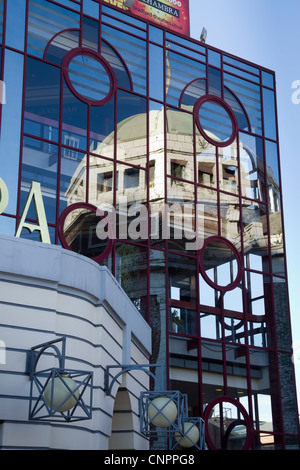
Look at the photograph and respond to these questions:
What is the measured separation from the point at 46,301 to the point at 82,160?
13.6 m

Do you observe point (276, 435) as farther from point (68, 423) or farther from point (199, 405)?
point (68, 423)

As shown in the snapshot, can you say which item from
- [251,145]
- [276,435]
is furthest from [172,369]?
[251,145]

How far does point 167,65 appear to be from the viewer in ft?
96.8

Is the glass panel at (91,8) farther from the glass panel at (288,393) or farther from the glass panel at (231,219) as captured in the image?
the glass panel at (288,393)

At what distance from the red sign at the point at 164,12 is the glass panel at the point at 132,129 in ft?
25.5

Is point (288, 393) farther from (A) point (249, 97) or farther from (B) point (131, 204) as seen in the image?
(A) point (249, 97)

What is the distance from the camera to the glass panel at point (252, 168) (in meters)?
30.2

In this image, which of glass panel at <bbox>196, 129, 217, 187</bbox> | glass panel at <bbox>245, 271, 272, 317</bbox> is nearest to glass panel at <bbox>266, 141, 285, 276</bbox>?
glass panel at <bbox>245, 271, 272, 317</bbox>

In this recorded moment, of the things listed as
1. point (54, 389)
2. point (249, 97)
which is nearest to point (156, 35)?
point (249, 97)

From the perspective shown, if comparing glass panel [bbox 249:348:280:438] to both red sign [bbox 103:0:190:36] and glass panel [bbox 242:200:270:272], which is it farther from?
red sign [bbox 103:0:190:36]

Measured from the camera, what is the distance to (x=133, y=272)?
25.8 metres

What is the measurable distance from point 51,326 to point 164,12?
2551 centimetres

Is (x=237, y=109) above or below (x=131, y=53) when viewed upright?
below

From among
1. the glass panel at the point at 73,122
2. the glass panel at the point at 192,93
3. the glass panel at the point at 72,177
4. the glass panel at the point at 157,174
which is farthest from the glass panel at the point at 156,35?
the glass panel at the point at 72,177
